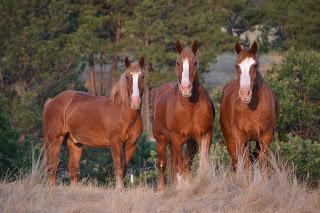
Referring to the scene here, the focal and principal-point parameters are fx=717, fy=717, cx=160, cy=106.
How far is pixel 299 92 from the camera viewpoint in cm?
1966

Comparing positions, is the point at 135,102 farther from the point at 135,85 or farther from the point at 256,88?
→ the point at 256,88

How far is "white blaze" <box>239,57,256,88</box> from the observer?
9828 millimetres

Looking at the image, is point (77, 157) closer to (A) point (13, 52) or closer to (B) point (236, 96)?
(B) point (236, 96)

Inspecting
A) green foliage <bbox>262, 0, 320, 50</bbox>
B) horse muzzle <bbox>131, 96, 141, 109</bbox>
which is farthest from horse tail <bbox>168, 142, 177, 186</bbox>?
green foliage <bbox>262, 0, 320, 50</bbox>

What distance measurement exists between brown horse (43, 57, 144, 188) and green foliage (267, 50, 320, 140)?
7.17 meters

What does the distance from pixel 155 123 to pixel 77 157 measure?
2099 mm

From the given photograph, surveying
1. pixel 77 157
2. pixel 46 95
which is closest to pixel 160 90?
pixel 77 157

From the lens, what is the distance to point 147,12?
34.6m

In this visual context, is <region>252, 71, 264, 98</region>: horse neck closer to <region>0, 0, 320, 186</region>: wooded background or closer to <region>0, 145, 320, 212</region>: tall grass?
<region>0, 145, 320, 212</region>: tall grass

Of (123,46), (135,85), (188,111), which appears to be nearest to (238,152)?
(188,111)

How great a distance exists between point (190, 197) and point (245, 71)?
2.09 metres

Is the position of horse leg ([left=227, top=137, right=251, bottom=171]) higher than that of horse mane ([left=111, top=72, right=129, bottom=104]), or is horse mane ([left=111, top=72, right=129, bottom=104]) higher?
horse mane ([left=111, top=72, right=129, bottom=104])

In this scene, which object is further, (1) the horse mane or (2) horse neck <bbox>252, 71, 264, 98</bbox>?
(1) the horse mane

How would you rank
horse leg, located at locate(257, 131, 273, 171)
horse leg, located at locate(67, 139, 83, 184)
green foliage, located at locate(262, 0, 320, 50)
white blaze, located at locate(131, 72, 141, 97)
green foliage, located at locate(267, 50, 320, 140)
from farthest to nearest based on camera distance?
green foliage, located at locate(262, 0, 320, 50) < green foliage, located at locate(267, 50, 320, 140) < horse leg, located at locate(67, 139, 83, 184) < white blaze, located at locate(131, 72, 141, 97) < horse leg, located at locate(257, 131, 273, 171)
